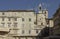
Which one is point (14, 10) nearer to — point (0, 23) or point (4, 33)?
point (0, 23)

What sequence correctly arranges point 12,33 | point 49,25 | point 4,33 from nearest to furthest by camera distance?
point 4,33 → point 12,33 → point 49,25

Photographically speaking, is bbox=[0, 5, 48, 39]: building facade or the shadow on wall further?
the shadow on wall

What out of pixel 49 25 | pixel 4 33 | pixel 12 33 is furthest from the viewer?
pixel 49 25

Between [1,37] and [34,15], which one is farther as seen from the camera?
[34,15]

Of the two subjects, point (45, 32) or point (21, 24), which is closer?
point (21, 24)

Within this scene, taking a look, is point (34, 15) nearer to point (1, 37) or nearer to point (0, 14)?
point (0, 14)

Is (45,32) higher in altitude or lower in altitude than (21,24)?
lower

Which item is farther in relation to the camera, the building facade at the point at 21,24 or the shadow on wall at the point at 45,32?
the shadow on wall at the point at 45,32

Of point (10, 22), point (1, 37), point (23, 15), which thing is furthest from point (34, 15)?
point (1, 37)

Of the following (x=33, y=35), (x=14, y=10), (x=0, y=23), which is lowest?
(x=33, y=35)

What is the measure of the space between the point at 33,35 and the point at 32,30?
5.82ft

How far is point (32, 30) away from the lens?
63.3 m

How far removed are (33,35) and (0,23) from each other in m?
11.1

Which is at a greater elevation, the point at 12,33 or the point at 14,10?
the point at 14,10
